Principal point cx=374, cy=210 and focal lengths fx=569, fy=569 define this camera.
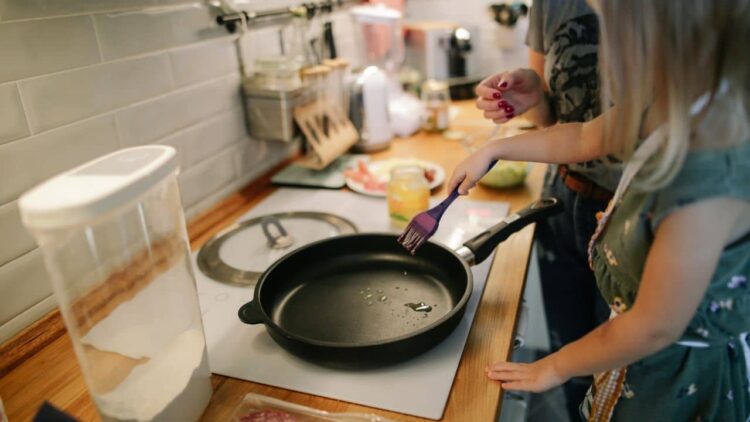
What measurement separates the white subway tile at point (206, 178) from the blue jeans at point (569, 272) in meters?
0.74

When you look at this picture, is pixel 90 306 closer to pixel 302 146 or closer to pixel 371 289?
pixel 371 289

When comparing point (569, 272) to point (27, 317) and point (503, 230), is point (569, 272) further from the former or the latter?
point (27, 317)

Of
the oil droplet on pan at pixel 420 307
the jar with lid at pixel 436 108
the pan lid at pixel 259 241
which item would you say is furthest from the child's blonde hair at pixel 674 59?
the jar with lid at pixel 436 108

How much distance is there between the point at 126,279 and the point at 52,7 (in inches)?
19.4

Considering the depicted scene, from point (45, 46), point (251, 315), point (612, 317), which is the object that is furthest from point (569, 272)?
point (45, 46)

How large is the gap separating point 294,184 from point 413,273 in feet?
1.74

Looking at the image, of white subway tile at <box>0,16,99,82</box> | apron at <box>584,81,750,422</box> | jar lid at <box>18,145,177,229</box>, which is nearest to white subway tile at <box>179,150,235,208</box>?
white subway tile at <box>0,16,99,82</box>

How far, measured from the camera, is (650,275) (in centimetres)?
59

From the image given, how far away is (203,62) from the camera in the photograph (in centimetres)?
121

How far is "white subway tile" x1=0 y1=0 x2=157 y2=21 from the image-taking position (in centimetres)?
79

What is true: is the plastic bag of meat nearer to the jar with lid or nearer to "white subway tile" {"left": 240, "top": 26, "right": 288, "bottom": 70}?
"white subway tile" {"left": 240, "top": 26, "right": 288, "bottom": 70}

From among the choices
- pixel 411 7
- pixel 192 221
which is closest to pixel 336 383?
pixel 192 221

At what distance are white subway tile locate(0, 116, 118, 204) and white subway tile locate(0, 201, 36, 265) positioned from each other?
0.02 m

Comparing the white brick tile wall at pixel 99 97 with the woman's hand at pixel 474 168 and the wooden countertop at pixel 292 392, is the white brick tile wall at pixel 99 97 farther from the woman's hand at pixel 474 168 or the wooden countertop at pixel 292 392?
the woman's hand at pixel 474 168
